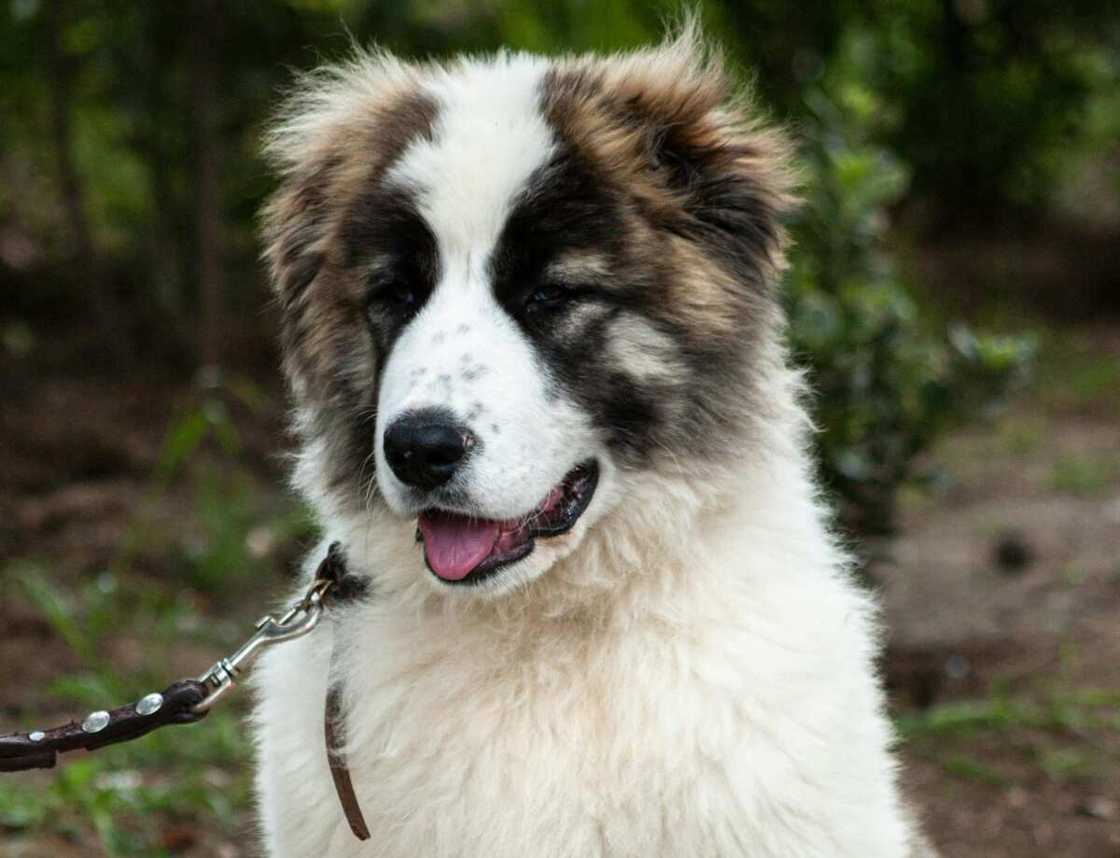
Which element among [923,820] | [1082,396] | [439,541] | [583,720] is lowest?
[1082,396]

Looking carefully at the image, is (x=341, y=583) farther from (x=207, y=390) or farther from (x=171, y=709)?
(x=207, y=390)

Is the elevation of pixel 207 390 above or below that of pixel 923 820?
above

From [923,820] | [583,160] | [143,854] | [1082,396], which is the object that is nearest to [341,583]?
[583,160]

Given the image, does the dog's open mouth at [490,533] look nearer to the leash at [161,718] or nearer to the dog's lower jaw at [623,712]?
the dog's lower jaw at [623,712]

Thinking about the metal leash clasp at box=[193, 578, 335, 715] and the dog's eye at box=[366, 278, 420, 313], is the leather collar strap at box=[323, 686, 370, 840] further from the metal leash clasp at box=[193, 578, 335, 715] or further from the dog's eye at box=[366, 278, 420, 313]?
the dog's eye at box=[366, 278, 420, 313]

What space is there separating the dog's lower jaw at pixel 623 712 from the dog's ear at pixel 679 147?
0.54 m

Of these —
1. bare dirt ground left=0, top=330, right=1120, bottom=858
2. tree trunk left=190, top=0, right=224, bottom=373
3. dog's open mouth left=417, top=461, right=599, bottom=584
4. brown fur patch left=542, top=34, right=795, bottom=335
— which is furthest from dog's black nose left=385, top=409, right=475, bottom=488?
tree trunk left=190, top=0, right=224, bottom=373

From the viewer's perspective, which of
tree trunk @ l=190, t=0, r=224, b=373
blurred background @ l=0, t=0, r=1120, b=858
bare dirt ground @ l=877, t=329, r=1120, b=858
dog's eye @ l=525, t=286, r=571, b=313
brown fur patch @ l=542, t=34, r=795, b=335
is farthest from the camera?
tree trunk @ l=190, t=0, r=224, b=373

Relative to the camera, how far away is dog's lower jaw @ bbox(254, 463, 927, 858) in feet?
9.70

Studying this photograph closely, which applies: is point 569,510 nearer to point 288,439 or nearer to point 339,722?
point 339,722

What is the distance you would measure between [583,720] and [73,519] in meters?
5.10

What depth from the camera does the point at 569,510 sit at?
3.11 meters

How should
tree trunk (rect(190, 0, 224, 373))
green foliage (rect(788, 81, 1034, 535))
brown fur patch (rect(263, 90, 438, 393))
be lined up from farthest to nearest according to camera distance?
tree trunk (rect(190, 0, 224, 373)) < green foliage (rect(788, 81, 1034, 535)) < brown fur patch (rect(263, 90, 438, 393))

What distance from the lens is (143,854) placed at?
15.4 feet
